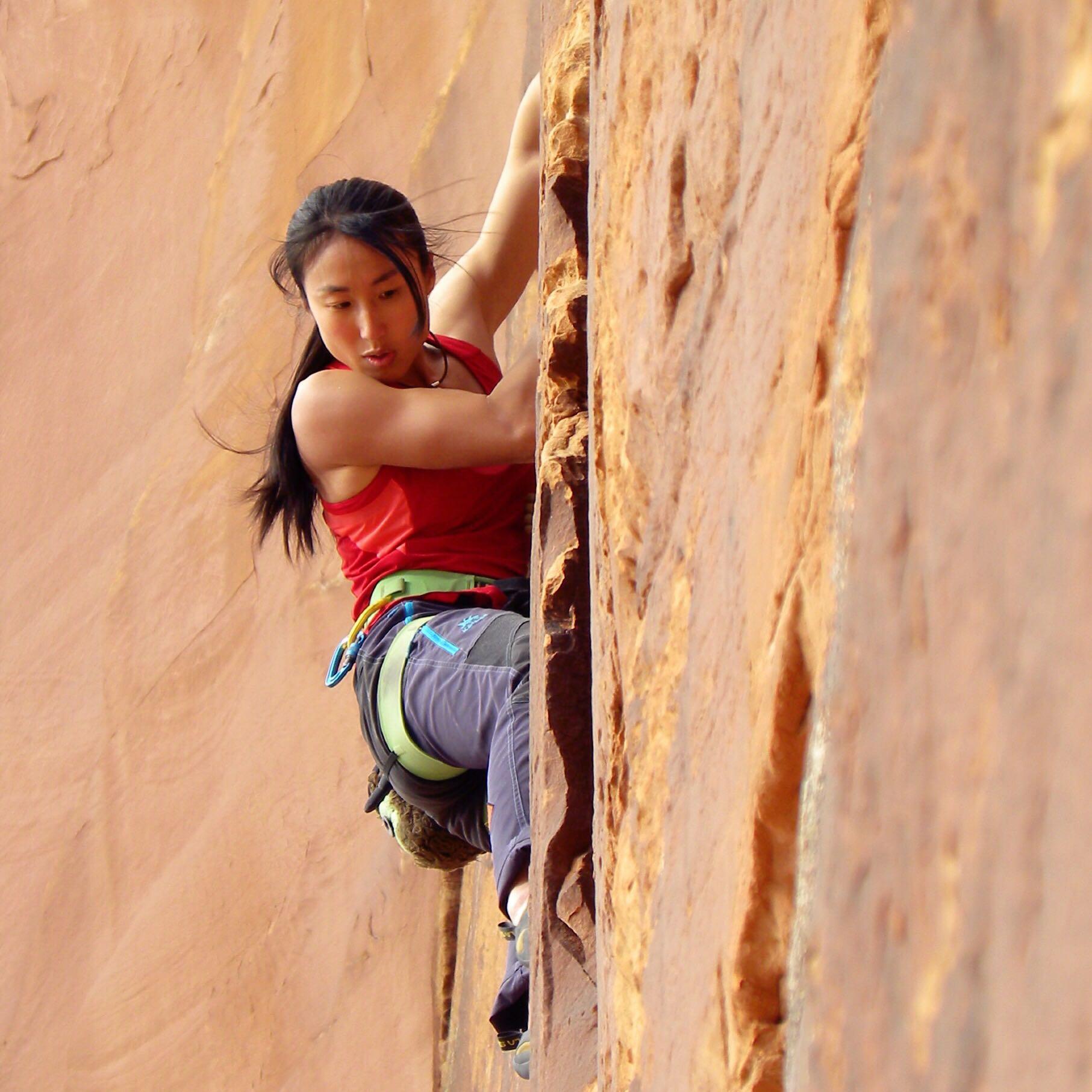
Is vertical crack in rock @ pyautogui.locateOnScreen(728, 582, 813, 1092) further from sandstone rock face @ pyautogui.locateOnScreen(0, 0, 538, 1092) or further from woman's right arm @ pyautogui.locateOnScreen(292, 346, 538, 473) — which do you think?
sandstone rock face @ pyautogui.locateOnScreen(0, 0, 538, 1092)

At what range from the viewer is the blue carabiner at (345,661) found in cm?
133

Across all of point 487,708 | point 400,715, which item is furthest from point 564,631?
point 400,715

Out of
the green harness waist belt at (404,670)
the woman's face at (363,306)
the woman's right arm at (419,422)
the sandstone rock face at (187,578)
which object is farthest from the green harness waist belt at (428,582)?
the sandstone rock face at (187,578)

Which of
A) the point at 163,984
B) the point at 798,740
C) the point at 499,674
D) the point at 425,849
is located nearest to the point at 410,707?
the point at 499,674

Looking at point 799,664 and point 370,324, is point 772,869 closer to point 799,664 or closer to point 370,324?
point 799,664

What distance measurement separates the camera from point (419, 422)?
1254 mm

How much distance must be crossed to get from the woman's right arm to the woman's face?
1.6 inches

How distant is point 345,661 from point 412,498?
190 millimetres

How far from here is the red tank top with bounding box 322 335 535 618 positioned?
1309mm

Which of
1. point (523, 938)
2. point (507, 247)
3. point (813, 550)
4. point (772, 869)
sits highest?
point (507, 247)

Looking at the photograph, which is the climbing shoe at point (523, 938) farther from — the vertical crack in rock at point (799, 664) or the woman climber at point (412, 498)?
the vertical crack in rock at point (799, 664)

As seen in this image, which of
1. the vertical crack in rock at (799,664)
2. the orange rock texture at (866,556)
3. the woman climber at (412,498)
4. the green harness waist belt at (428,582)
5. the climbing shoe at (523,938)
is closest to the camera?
the orange rock texture at (866,556)

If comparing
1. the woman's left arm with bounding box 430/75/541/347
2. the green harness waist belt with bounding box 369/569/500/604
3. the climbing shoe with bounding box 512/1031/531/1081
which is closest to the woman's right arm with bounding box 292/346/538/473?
the green harness waist belt with bounding box 369/569/500/604

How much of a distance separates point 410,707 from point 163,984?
1932 mm
